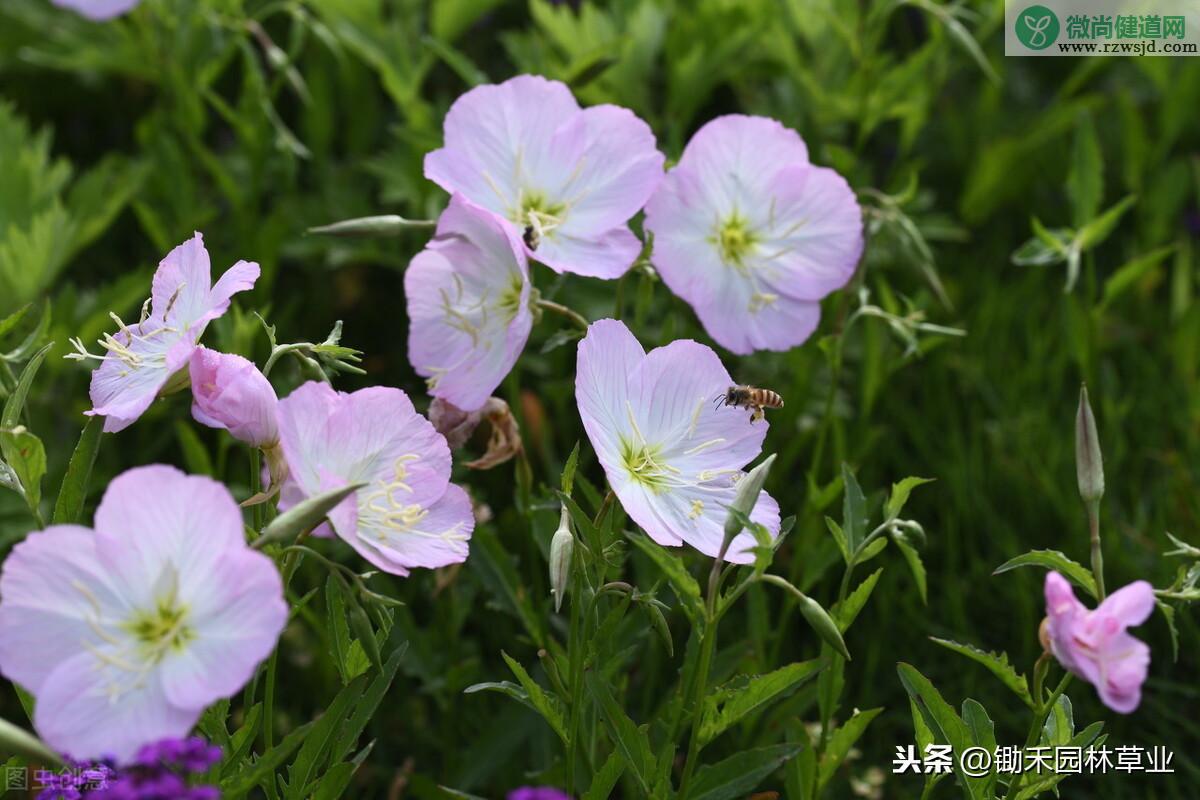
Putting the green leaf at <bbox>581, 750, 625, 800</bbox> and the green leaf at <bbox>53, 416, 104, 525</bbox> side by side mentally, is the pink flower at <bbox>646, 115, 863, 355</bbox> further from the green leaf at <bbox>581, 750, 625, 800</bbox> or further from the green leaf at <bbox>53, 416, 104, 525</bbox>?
the green leaf at <bbox>53, 416, 104, 525</bbox>

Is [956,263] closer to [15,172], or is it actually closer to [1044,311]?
[1044,311]

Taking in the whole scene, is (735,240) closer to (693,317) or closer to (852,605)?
(693,317)

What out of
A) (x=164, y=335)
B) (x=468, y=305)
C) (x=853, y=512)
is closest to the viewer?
(x=164, y=335)

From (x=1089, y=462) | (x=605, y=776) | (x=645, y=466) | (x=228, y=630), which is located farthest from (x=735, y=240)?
(x=228, y=630)

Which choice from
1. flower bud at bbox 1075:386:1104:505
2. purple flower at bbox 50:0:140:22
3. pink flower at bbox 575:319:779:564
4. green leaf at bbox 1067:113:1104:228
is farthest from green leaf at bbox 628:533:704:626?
purple flower at bbox 50:0:140:22

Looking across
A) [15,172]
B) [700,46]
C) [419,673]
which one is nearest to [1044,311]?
[700,46]

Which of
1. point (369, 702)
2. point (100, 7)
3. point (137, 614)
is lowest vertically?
point (369, 702)

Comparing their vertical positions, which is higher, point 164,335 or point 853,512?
point 164,335
